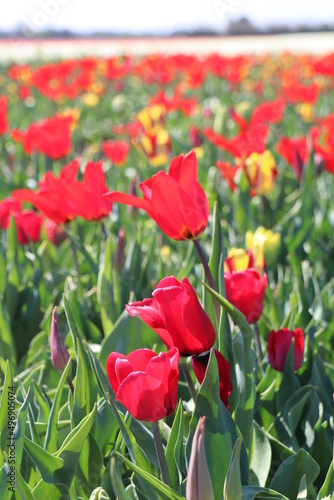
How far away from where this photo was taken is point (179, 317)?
82cm

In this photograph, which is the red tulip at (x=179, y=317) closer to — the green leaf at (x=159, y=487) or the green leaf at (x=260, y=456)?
the green leaf at (x=159, y=487)

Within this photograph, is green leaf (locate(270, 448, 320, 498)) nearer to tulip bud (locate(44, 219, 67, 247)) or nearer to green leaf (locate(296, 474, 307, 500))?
green leaf (locate(296, 474, 307, 500))

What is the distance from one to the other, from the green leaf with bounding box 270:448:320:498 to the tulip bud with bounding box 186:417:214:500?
1.07 ft

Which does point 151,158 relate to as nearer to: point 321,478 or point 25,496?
point 321,478

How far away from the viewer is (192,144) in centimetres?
308

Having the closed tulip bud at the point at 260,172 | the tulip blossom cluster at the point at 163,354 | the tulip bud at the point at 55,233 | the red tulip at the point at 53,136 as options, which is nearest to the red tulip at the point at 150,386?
the tulip blossom cluster at the point at 163,354

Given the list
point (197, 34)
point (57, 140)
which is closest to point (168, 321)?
point (57, 140)

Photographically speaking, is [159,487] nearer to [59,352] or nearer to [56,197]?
[59,352]

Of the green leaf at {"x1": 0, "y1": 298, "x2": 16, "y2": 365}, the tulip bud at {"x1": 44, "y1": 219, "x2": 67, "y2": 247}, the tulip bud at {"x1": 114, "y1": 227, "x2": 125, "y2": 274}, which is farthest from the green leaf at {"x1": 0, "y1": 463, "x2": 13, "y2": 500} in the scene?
the tulip bud at {"x1": 44, "y1": 219, "x2": 67, "y2": 247}

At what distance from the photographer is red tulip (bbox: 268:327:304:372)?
3.59 ft

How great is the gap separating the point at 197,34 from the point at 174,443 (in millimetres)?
22893

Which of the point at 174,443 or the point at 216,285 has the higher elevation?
the point at 216,285

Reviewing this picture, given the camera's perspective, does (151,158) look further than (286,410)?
Yes

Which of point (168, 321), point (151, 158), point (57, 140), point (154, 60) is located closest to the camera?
point (168, 321)
